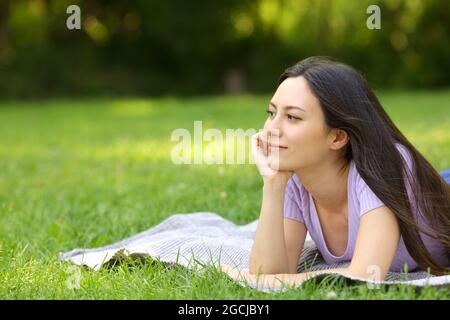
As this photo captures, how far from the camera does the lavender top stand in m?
2.81

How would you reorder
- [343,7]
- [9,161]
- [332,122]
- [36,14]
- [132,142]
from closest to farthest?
[332,122]
[9,161]
[132,142]
[343,7]
[36,14]

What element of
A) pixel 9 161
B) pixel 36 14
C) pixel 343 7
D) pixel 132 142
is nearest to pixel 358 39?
pixel 343 7

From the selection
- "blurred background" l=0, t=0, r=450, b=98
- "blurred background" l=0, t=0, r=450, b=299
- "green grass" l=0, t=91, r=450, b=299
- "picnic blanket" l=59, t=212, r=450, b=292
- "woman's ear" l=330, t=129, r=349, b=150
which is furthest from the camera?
"blurred background" l=0, t=0, r=450, b=98

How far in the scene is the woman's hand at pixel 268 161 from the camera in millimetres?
2868

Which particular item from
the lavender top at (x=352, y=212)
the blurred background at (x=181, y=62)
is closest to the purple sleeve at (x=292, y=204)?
the lavender top at (x=352, y=212)

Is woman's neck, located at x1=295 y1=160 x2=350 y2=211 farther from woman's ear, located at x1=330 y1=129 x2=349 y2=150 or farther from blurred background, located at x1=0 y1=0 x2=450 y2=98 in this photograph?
blurred background, located at x1=0 y1=0 x2=450 y2=98

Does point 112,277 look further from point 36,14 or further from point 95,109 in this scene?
point 36,14

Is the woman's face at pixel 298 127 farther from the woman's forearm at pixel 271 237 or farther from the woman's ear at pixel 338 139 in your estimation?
the woman's forearm at pixel 271 237

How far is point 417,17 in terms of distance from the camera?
1920cm

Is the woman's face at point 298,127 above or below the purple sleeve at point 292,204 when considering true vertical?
above

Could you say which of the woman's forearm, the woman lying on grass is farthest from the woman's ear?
the woman's forearm
